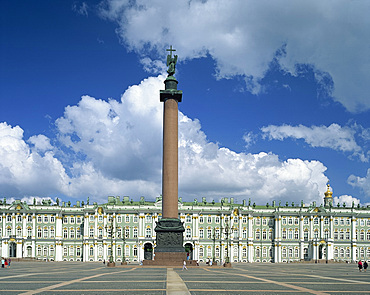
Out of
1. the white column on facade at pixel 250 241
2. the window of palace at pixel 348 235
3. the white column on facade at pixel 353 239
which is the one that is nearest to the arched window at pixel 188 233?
the white column on facade at pixel 250 241

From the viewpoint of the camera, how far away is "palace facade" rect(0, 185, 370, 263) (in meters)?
115

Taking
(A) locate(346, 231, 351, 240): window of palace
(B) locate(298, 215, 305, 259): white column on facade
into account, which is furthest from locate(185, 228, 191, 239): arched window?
(A) locate(346, 231, 351, 240): window of palace

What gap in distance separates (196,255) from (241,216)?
14.4m

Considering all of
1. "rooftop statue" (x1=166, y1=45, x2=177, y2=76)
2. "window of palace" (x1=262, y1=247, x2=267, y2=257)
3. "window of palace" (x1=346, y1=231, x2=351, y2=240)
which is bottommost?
"window of palace" (x1=262, y1=247, x2=267, y2=257)

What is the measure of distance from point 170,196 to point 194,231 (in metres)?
56.8

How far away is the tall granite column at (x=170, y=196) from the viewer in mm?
61344

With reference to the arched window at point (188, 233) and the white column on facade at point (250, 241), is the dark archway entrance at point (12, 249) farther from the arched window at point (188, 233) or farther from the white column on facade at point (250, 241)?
the white column on facade at point (250, 241)

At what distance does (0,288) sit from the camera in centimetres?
2778

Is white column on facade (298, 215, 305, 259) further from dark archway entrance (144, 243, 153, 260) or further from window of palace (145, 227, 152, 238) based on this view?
window of palace (145, 227, 152, 238)

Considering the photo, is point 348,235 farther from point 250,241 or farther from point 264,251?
point 250,241

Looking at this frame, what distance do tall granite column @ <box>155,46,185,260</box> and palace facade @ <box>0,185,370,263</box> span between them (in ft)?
175

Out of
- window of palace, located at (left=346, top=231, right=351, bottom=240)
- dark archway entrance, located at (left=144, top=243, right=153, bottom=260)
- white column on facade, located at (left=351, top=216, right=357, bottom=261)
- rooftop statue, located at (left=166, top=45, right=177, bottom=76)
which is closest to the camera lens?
rooftop statue, located at (left=166, top=45, right=177, bottom=76)

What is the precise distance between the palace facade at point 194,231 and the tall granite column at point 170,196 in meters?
53.2

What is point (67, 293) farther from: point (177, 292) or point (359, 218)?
point (359, 218)
